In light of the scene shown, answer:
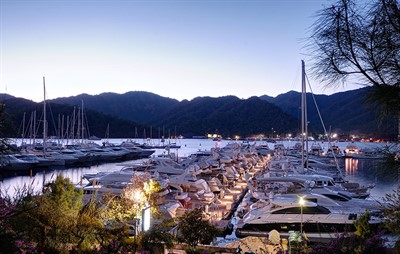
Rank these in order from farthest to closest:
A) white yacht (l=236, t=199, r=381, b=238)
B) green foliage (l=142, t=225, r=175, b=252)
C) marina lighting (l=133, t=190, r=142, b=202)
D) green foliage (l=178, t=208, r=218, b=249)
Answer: white yacht (l=236, t=199, r=381, b=238) → marina lighting (l=133, t=190, r=142, b=202) → green foliage (l=178, t=208, r=218, b=249) → green foliage (l=142, t=225, r=175, b=252)

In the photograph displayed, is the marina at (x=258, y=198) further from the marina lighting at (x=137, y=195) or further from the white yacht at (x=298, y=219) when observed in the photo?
the marina lighting at (x=137, y=195)

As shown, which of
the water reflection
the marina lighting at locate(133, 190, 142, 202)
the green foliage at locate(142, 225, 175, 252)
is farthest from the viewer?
the water reflection

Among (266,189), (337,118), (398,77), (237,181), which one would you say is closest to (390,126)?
(398,77)

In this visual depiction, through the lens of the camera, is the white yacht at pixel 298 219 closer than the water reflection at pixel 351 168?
Yes

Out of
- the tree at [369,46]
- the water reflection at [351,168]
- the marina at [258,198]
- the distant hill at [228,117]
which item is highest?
the distant hill at [228,117]

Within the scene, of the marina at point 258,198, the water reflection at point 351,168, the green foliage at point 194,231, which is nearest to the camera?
the green foliage at point 194,231

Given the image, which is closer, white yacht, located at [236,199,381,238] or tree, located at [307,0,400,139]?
tree, located at [307,0,400,139]

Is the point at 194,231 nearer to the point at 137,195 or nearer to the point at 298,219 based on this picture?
the point at 137,195

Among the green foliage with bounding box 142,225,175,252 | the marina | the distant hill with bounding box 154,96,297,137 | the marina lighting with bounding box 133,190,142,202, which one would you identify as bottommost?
the marina

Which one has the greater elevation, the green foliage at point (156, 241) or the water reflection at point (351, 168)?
the green foliage at point (156, 241)

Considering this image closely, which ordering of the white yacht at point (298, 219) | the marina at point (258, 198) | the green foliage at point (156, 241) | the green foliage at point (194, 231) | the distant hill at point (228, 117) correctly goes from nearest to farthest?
the green foliage at point (156, 241) → the green foliage at point (194, 231) → the white yacht at point (298, 219) → the marina at point (258, 198) → the distant hill at point (228, 117)

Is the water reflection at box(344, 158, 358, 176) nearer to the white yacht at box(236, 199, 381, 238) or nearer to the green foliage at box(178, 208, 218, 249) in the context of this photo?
the white yacht at box(236, 199, 381, 238)

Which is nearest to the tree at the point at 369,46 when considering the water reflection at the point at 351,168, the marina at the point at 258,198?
the marina at the point at 258,198

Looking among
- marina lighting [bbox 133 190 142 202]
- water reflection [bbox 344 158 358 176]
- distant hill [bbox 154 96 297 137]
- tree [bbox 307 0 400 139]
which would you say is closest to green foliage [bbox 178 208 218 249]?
marina lighting [bbox 133 190 142 202]
